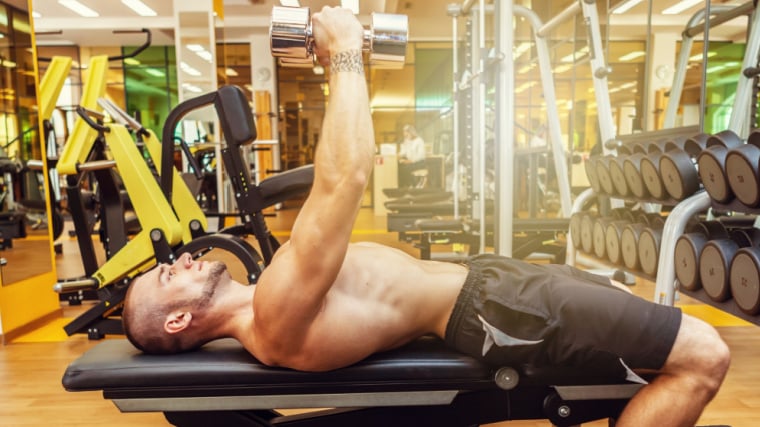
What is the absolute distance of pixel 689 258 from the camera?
6.61 ft

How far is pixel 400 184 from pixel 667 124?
525 cm

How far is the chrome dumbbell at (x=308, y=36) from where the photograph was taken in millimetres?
995

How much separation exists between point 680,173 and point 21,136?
10.9ft

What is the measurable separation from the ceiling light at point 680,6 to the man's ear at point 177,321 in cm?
781

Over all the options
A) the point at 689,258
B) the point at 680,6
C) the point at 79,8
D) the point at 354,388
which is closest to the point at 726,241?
the point at 689,258

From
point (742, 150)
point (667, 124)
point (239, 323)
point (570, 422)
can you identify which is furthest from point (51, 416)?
point (667, 124)

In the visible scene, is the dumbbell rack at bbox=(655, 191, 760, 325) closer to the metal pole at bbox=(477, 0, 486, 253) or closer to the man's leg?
the man's leg

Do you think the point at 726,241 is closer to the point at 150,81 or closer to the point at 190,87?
the point at 190,87

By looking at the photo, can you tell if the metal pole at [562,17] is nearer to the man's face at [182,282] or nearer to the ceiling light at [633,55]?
the man's face at [182,282]

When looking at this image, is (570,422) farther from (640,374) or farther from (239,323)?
(239,323)

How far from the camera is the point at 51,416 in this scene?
5.83ft

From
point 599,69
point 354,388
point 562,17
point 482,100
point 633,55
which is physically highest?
point 633,55

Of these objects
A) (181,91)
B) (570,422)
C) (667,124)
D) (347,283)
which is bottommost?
(570,422)

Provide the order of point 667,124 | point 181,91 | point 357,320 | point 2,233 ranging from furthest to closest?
point 181,91
point 667,124
point 2,233
point 357,320
